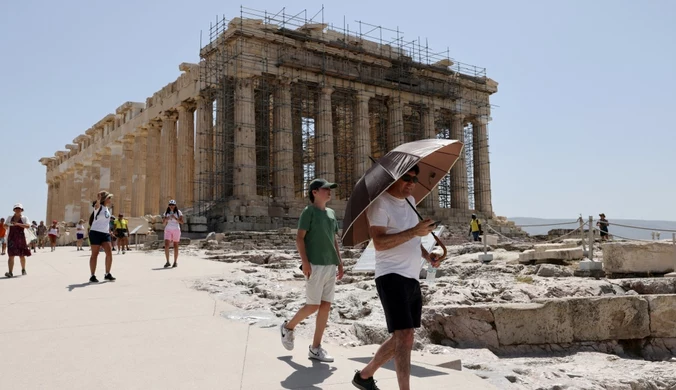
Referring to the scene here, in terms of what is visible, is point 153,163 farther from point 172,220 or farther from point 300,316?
point 300,316

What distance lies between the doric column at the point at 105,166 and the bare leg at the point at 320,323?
38761mm

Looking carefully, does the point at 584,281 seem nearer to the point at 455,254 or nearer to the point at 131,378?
the point at 131,378

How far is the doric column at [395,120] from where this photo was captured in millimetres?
33875

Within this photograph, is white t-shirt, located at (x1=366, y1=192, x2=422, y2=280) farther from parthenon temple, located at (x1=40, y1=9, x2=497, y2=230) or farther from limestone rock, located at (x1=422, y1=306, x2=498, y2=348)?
parthenon temple, located at (x1=40, y1=9, x2=497, y2=230)

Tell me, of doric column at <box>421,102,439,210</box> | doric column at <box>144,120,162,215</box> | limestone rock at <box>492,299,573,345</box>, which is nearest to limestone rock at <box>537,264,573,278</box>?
limestone rock at <box>492,299,573,345</box>

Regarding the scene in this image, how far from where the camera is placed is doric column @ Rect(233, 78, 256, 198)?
89.3 ft

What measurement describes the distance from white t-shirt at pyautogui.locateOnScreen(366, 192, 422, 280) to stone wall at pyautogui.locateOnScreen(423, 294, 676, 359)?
9.09 ft

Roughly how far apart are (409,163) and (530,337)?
11.6ft

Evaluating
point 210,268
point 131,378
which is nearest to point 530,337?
point 131,378

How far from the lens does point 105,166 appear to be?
137 ft

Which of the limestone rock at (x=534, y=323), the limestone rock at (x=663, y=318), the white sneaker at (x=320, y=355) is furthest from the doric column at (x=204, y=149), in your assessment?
the white sneaker at (x=320, y=355)

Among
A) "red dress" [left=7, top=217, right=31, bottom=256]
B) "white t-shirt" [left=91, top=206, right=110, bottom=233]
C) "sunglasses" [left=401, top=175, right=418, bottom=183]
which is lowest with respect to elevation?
"red dress" [left=7, top=217, right=31, bottom=256]

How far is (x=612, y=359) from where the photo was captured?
618 cm

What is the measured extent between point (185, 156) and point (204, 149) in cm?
298
